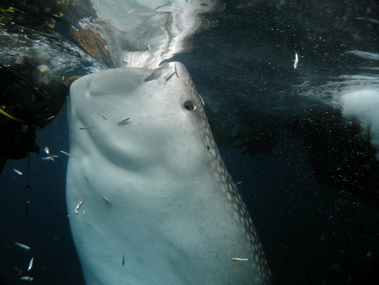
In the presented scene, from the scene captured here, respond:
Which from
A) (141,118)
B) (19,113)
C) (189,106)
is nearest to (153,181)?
(141,118)

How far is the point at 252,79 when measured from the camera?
9.51 metres

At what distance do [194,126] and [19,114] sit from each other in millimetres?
3931

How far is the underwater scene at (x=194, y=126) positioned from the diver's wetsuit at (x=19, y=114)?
0.08 feet

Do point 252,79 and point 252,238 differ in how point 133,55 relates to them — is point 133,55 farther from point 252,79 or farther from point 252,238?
point 252,238

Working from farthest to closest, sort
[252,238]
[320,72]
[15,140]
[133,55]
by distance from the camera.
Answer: [133,55], [320,72], [15,140], [252,238]

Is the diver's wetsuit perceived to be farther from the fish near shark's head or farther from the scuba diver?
the fish near shark's head

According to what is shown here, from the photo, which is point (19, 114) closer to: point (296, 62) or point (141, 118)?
point (141, 118)

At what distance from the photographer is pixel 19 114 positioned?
4102mm

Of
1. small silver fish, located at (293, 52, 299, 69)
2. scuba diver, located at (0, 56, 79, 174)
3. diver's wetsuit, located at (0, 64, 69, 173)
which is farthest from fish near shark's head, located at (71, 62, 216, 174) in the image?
small silver fish, located at (293, 52, 299, 69)

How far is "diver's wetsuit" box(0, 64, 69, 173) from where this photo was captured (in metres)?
4.01

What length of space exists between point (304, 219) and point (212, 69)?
17.3m

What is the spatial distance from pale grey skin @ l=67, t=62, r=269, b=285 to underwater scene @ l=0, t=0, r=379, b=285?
0.04ft

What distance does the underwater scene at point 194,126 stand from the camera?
1963 mm

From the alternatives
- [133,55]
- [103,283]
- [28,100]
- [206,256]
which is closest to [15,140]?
[28,100]
